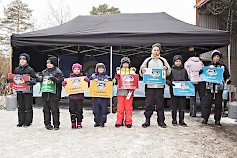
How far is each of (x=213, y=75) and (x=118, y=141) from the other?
102 inches

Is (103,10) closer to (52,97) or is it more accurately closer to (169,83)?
(169,83)

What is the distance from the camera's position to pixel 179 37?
6.70 metres

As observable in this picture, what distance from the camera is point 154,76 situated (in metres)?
5.20

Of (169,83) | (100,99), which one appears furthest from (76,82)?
(169,83)

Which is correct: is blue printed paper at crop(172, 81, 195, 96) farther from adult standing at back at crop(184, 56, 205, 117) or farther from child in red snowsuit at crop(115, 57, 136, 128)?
child in red snowsuit at crop(115, 57, 136, 128)

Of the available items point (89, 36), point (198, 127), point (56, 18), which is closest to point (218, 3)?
point (89, 36)

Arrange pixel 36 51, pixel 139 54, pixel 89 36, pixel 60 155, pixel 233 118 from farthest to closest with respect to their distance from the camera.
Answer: pixel 139 54
pixel 36 51
pixel 89 36
pixel 233 118
pixel 60 155

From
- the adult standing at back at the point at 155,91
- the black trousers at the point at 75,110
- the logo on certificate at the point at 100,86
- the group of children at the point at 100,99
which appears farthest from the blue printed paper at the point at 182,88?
the black trousers at the point at 75,110

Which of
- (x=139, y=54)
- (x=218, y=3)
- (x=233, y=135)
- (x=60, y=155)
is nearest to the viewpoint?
(x=60, y=155)

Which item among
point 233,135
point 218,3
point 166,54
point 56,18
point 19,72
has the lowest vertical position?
point 233,135

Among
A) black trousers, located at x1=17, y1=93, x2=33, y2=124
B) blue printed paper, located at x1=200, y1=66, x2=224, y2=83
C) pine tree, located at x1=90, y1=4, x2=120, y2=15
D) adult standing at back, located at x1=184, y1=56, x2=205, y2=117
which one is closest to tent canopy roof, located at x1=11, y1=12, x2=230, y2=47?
adult standing at back, located at x1=184, y1=56, x2=205, y2=117

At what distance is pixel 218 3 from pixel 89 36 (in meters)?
8.23

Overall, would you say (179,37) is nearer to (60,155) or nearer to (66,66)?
(60,155)

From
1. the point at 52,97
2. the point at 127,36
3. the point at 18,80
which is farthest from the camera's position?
the point at 127,36
